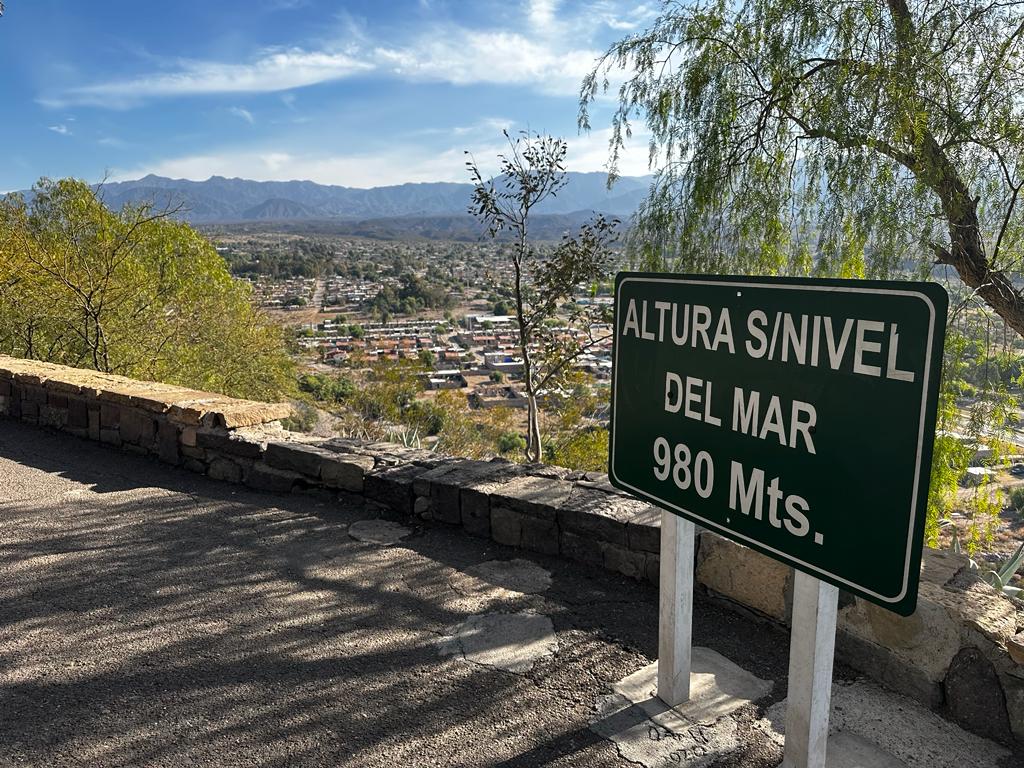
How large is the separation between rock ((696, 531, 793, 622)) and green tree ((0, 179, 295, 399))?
10038 millimetres

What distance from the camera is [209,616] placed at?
3.17 meters

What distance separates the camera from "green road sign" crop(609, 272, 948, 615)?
1537mm

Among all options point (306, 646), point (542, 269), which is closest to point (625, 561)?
point (306, 646)

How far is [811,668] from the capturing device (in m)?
1.95

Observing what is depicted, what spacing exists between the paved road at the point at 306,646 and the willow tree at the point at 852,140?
5034 millimetres

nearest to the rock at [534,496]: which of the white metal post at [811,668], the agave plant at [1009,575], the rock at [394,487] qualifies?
the rock at [394,487]

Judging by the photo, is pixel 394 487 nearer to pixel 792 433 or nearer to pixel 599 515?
pixel 599 515

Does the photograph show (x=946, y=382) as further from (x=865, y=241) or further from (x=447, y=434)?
(x=447, y=434)

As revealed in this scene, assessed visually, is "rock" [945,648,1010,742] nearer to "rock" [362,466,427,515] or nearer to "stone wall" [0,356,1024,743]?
"stone wall" [0,356,1024,743]

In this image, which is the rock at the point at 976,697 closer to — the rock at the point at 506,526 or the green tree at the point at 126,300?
the rock at the point at 506,526

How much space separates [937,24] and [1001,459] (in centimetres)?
401

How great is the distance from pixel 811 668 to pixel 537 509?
1912mm

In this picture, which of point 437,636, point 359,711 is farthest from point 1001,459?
point 359,711

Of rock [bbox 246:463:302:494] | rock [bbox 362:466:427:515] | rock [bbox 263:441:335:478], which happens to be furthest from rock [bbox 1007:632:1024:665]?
rock [bbox 246:463:302:494]
